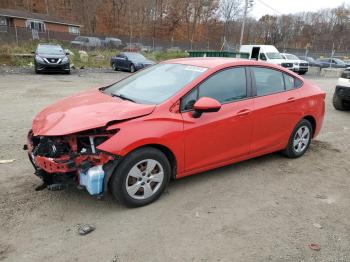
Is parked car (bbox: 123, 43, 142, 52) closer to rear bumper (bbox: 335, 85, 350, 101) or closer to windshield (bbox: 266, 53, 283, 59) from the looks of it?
windshield (bbox: 266, 53, 283, 59)

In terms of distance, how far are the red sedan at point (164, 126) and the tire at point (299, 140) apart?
0.03 meters

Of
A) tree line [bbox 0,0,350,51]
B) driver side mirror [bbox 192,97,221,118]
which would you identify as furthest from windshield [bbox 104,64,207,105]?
tree line [bbox 0,0,350,51]

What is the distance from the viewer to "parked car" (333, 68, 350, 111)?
9.19 metres

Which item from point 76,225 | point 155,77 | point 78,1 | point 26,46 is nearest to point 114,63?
point 26,46

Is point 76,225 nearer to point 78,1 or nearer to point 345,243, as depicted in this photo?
point 345,243

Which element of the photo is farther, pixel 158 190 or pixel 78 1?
pixel 78 1

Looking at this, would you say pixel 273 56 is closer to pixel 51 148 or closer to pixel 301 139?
pixel 301 139

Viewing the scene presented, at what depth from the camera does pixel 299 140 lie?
5488 mm

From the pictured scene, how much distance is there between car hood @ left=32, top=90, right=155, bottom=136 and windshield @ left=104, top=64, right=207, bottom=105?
222 millimetres

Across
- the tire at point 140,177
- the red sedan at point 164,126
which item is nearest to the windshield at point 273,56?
the red sedan at point 164,126

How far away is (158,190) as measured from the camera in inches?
153

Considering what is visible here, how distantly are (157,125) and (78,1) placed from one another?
5993cm

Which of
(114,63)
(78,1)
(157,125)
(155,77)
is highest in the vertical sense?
(78,1)

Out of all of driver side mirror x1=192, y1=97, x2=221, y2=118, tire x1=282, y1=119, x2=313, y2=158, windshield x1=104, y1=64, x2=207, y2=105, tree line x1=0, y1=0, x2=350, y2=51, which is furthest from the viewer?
tree line x1=0, y1=0, x2=350, y2=51
